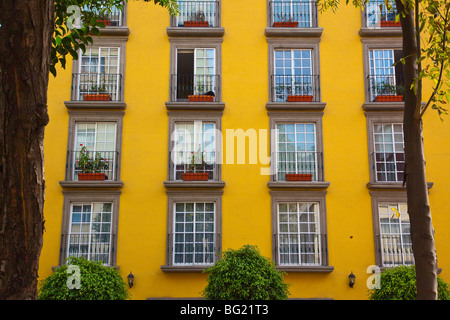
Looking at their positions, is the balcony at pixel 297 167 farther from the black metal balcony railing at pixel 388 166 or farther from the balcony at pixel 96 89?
the balcony at pixel 96 89

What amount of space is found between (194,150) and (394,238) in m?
7.27

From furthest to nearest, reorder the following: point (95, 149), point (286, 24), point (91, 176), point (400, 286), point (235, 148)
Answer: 1. point (286, 24)
2. point (95, 149)
3. point (235, 148)
4. point (91, 176)
5. point (400, 286)

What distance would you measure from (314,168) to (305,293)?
4150 mm

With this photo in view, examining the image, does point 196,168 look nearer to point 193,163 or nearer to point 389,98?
point 193,163

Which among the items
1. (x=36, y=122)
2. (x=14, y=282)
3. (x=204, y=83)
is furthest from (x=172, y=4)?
(x=14, y=282)

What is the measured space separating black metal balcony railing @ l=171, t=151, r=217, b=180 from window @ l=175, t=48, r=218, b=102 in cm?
195

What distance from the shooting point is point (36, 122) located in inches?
206

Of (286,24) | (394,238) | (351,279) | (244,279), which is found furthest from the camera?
(286,24)

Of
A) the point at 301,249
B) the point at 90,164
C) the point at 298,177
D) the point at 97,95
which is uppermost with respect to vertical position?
the point at 97,95

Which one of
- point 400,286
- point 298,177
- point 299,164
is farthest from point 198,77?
point 400,286

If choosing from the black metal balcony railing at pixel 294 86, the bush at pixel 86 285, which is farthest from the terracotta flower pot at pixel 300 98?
the bush at pixel 86 285

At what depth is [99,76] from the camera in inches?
716

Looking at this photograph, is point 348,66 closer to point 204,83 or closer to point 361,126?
point 361,126

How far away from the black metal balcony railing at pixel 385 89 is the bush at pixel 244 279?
7.37 metres
